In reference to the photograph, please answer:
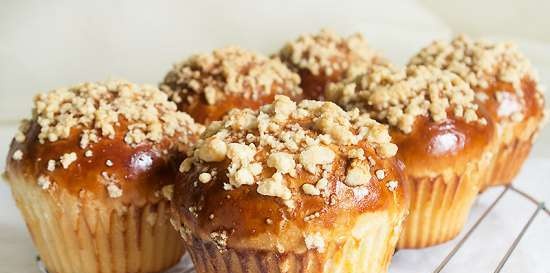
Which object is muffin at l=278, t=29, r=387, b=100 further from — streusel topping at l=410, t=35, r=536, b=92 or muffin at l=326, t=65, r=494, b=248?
muffin at l=326, t=65, r=494, b=248

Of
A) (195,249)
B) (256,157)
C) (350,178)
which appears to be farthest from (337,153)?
(195,249)

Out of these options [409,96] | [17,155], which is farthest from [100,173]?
[409,96]

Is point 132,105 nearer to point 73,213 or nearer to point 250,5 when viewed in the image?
point 73,213

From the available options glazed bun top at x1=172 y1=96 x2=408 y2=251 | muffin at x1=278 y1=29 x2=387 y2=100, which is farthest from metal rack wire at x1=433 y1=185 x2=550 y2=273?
muffin at x1=278 y1=29 x2=387 y2=100

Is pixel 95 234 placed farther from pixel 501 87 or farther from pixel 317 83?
pixel 501 87

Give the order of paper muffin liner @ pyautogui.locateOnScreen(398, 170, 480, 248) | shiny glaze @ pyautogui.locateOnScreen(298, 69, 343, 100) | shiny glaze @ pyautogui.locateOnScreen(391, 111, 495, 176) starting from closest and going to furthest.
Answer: shiny glaze @ pyautogui.locateOnScreen(391, 111, 495, 176) → paper muffin liner @ pyautogui.locateOnScreen(398, 170, 480, 248) → shiny glaze @ pyautogui.locateOnScreen(298, 69, 343, 100)

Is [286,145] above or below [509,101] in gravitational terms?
above

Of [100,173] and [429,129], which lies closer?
[100,173]

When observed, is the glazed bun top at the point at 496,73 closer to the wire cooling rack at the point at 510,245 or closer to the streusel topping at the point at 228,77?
the wire cooling rack at the point at 510,245
